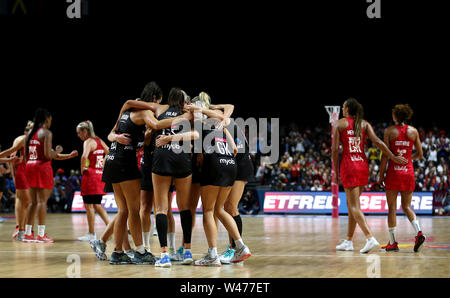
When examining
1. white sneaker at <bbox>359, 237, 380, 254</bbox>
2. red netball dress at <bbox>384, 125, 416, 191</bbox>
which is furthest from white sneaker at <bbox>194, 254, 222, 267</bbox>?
red netball dress at <bbox>384, 125, 416, 191</bbox>

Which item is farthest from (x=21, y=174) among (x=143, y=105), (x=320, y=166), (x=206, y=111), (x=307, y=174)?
(x=320, y=166)

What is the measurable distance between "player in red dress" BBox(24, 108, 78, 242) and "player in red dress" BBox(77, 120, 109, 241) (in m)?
0.33

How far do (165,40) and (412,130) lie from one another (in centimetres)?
1825

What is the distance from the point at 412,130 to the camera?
27.2ft

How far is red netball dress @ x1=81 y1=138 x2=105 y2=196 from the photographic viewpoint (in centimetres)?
970

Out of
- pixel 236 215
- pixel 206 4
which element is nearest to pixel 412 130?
pixel 236 215

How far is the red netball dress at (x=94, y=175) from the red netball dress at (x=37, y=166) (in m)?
0.56

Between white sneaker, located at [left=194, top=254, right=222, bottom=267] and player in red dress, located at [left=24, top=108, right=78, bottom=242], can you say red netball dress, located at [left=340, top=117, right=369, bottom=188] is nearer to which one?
white sneaker, located at [left=194, top=254, right=222, bottom=267]

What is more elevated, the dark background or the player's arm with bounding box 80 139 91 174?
the dark background

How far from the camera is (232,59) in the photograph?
26.8m

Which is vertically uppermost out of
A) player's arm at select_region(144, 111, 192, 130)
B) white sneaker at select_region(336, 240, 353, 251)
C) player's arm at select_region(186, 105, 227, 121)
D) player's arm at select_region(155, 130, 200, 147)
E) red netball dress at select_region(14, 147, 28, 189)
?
player's arm at select_region(186, 105, 227, 121)

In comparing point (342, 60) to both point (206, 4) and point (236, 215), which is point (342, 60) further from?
point (236, 215)

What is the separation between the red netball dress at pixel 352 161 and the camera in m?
7.99

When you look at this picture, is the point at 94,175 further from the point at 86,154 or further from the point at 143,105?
the point at 143,105
